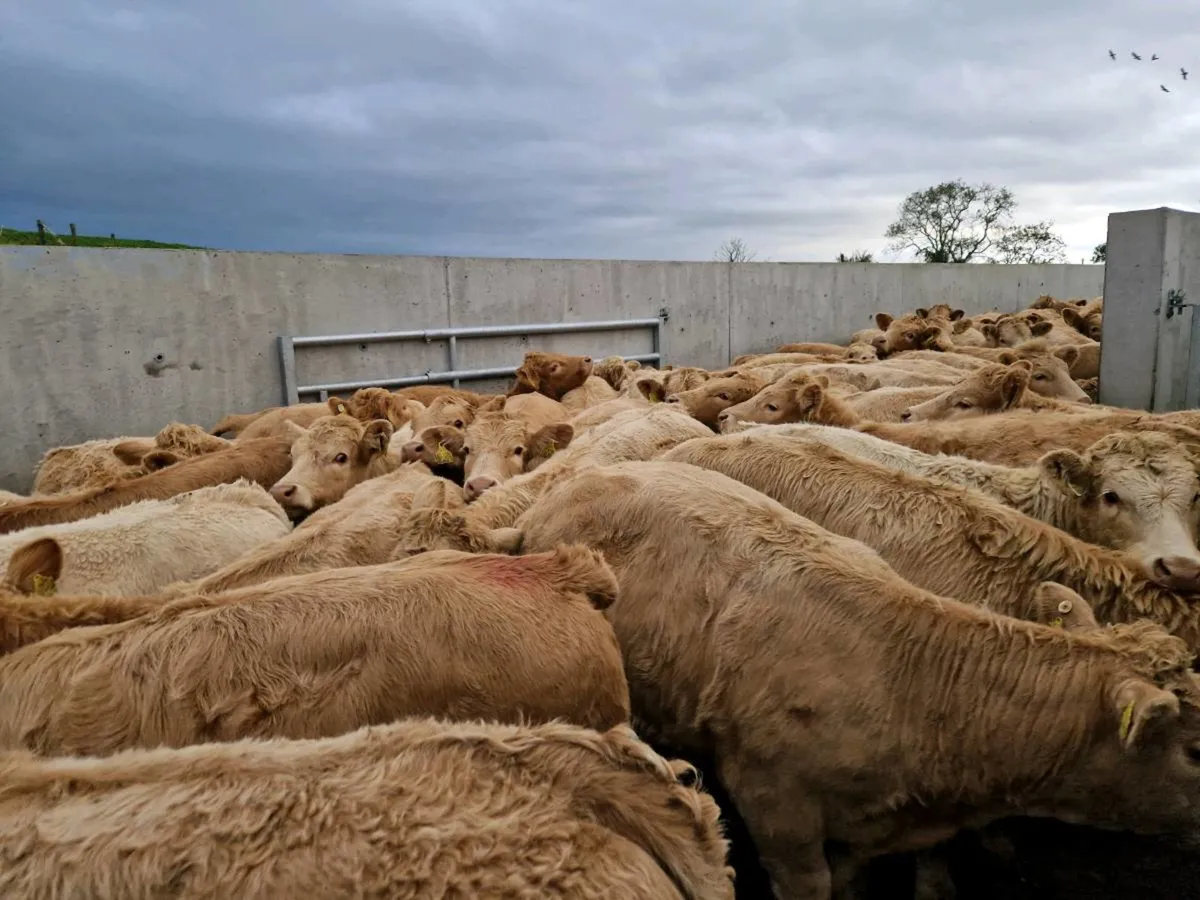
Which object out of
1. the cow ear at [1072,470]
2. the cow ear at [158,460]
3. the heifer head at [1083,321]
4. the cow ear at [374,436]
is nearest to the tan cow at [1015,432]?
the cow ear at [1072,470]

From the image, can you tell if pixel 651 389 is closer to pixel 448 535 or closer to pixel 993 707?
pixel 448 535

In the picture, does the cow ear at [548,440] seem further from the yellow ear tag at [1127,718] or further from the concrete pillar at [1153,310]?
the concrete pillar at [1153,310]

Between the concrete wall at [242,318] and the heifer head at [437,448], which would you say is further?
the concrete wall at [242,318]

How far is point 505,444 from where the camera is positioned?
Result: 6.39 meters

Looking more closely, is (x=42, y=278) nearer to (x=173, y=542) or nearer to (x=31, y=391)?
(x=31, y=391)

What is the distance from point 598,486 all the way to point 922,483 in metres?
1.73

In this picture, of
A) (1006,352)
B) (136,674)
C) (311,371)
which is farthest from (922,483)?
(311,371)

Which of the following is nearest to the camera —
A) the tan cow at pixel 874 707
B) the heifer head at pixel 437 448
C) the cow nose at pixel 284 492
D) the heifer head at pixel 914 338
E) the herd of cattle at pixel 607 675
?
the herd of cattle at pixel 607 675

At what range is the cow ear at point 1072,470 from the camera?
14.6 feet

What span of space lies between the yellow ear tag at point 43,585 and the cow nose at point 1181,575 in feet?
16.3

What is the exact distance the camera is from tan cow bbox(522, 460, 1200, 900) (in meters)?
2.80

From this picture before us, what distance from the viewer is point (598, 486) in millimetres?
4094

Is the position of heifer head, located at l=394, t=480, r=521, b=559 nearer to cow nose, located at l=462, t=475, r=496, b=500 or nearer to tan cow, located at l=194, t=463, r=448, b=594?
tan cow, located at l=194, t=463, r=448, b=594

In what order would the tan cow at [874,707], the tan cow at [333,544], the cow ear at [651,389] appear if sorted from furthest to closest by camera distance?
1. the cow ear at [651,389]
2. the tan cow at [333,544]
3. the tan cow at [874,707]
